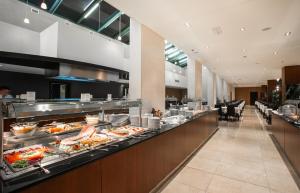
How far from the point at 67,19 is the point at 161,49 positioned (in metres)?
2.93

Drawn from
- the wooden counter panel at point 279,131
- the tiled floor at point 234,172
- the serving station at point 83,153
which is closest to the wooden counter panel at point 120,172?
the serving station at point 83,153

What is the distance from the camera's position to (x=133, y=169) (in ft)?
5.88

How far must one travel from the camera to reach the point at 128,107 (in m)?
2.55

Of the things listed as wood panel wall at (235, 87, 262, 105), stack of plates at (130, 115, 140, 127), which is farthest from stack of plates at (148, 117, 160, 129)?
wood panel wall at (235, 87, 262, 105)

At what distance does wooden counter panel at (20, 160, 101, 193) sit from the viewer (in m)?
1.05

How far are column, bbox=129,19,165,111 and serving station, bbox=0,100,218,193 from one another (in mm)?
986

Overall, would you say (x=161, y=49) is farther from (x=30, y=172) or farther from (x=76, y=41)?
(x=30, y=172)

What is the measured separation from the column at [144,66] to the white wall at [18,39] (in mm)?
2687

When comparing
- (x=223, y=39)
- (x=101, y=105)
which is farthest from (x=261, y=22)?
(x=101, y=105)

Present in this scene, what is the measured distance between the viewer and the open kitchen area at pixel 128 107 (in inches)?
55.2

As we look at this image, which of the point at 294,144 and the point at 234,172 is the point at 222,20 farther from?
the point at 234,172

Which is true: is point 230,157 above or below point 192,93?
below

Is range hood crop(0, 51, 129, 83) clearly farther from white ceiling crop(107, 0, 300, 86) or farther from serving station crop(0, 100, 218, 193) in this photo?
serving station crop(0, 100, 218, 193)

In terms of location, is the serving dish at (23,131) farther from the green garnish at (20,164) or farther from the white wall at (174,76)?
the white wall at (174,76)
